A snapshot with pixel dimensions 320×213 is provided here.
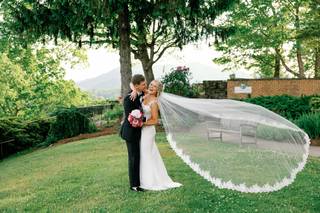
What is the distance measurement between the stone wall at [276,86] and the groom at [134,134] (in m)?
20.9

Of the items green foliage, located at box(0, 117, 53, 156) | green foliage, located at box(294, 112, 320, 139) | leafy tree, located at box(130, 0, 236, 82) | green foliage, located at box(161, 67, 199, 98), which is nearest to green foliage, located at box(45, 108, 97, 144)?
green foliage, located at box(0, 117, 53, 156)

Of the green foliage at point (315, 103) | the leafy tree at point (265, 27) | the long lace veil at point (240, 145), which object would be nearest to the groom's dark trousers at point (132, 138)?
the long lace veil at point (240, 145)

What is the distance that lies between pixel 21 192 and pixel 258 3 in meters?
26.6

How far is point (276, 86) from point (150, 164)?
21.4 meters

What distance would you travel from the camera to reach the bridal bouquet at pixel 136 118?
8350 mm

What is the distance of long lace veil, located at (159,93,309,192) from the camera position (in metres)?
7.78

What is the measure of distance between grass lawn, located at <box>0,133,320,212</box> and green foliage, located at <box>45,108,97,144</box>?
330 inches

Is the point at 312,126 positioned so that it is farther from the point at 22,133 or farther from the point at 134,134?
the point at 22,133

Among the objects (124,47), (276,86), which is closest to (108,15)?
(124,47)

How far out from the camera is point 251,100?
22.1m

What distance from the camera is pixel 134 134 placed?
872 centimetres

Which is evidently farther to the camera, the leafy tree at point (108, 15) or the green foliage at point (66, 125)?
the green foliage at point (66, 125)

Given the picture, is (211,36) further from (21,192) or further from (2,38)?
(21,192)

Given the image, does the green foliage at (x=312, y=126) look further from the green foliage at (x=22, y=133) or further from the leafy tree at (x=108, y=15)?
the green foliage at (x=22, y=133)
